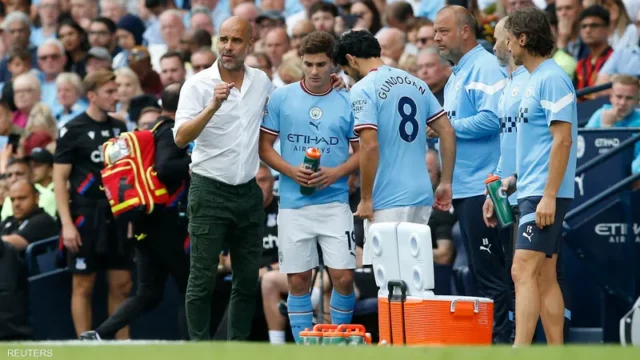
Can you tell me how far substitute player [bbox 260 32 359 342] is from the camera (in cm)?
965

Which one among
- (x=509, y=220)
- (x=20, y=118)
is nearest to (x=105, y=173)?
(x=509, y=220)

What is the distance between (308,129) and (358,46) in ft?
2.20

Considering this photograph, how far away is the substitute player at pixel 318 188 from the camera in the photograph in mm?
9648

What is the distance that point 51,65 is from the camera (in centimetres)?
1636

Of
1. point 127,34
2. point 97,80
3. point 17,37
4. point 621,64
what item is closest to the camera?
point 97,80

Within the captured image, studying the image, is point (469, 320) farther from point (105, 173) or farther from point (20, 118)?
point (20, 118)

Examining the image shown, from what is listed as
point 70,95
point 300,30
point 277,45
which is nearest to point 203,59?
point 300,30

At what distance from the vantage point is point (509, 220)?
870 centimetres

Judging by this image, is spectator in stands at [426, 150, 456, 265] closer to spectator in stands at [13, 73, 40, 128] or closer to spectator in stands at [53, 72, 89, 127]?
spectator in stands at [53, 72, 89, 127]

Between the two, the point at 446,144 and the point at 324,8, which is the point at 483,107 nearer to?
the point at 446,144

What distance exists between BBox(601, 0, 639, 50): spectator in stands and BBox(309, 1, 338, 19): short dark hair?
9.65 feet

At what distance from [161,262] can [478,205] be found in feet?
9.71
